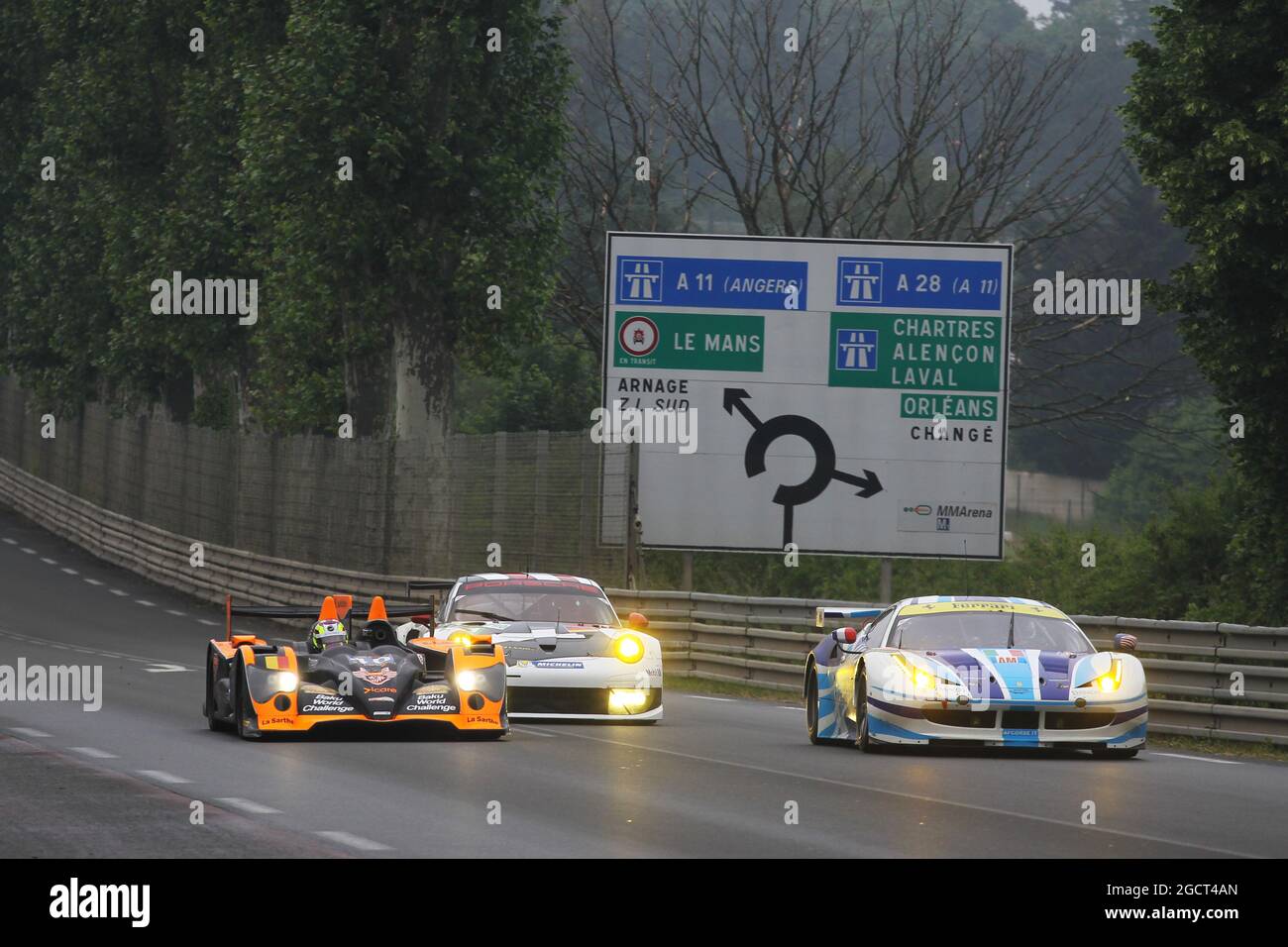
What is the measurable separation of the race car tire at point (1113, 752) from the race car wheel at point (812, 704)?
217cm

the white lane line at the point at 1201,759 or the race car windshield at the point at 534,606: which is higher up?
the race car windshield at the point at 534,606

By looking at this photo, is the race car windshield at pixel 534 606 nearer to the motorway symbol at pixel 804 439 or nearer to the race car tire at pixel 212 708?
the race car tire at pixel 212 708

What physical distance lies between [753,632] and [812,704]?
944 cm

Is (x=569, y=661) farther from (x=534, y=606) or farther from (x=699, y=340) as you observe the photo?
(x=699, y=340)

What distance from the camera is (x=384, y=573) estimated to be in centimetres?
4203

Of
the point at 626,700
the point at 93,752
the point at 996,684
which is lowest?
the point at 93,752

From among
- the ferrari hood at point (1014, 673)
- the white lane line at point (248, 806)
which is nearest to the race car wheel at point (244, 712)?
the white lane line at point (248, 806)

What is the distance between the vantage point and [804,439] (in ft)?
106

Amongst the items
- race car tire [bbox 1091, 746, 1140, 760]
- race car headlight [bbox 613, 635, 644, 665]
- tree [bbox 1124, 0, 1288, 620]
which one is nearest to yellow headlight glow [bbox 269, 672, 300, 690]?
race car headlight [bbox 613, 635, 644, 665]

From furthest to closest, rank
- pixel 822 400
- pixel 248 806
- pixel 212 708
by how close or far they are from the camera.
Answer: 1. pixel 822 400
2. pixel 212 708
3. pixel 248 806

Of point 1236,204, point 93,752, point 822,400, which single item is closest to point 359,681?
point 93,752

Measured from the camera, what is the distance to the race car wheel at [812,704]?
1936 cm

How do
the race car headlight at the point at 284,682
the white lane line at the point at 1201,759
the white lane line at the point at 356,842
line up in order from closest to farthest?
the white lane line at the point at 356,842
the race car headlight at the point at 284,682
the white lane line at the point at 1201,759
